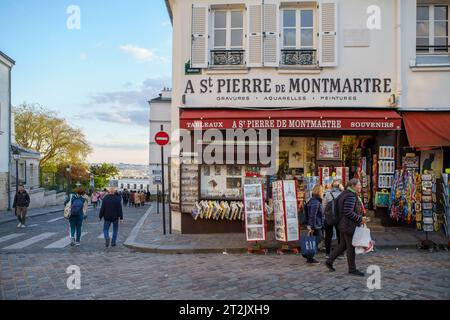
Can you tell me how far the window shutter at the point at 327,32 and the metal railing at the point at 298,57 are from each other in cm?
28

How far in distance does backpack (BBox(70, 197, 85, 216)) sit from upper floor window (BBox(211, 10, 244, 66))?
5.48 meters

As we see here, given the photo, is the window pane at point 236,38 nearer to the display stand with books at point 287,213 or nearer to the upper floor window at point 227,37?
the upper floor window at point 227,37

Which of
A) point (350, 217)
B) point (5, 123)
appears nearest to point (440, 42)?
point (350, 217)

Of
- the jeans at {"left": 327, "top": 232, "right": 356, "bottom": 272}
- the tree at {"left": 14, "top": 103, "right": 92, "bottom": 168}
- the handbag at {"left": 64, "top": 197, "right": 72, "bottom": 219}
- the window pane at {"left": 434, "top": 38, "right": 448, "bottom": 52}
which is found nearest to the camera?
the jeans at {"left": 327, "top": 232, "right": 356, "bottom": 272}

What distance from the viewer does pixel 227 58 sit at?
1162 centimetres

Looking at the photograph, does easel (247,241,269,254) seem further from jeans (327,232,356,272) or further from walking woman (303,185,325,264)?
jeans (327,232,356,272)

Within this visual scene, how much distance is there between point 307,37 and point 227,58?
8.11ft

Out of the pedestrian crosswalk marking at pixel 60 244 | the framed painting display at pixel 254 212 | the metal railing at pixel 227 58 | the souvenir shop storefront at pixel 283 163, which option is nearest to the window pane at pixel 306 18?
the metal railing at pixel 227 58

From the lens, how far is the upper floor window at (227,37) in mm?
11609

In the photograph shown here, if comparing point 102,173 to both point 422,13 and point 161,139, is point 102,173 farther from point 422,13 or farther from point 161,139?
point 422,13

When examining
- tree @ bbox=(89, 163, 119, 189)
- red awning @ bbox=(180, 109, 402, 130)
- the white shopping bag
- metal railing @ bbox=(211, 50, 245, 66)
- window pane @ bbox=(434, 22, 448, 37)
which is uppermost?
window pane @ bbox=(434, 22, 448, 37)

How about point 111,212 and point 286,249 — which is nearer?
point 286,249

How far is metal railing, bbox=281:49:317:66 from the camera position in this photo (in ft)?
37.8

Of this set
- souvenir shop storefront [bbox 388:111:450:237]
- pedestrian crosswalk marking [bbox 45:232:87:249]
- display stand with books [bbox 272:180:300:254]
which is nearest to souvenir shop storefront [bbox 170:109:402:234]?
souvenir shop storefront [bbox 388:111:450:237]
